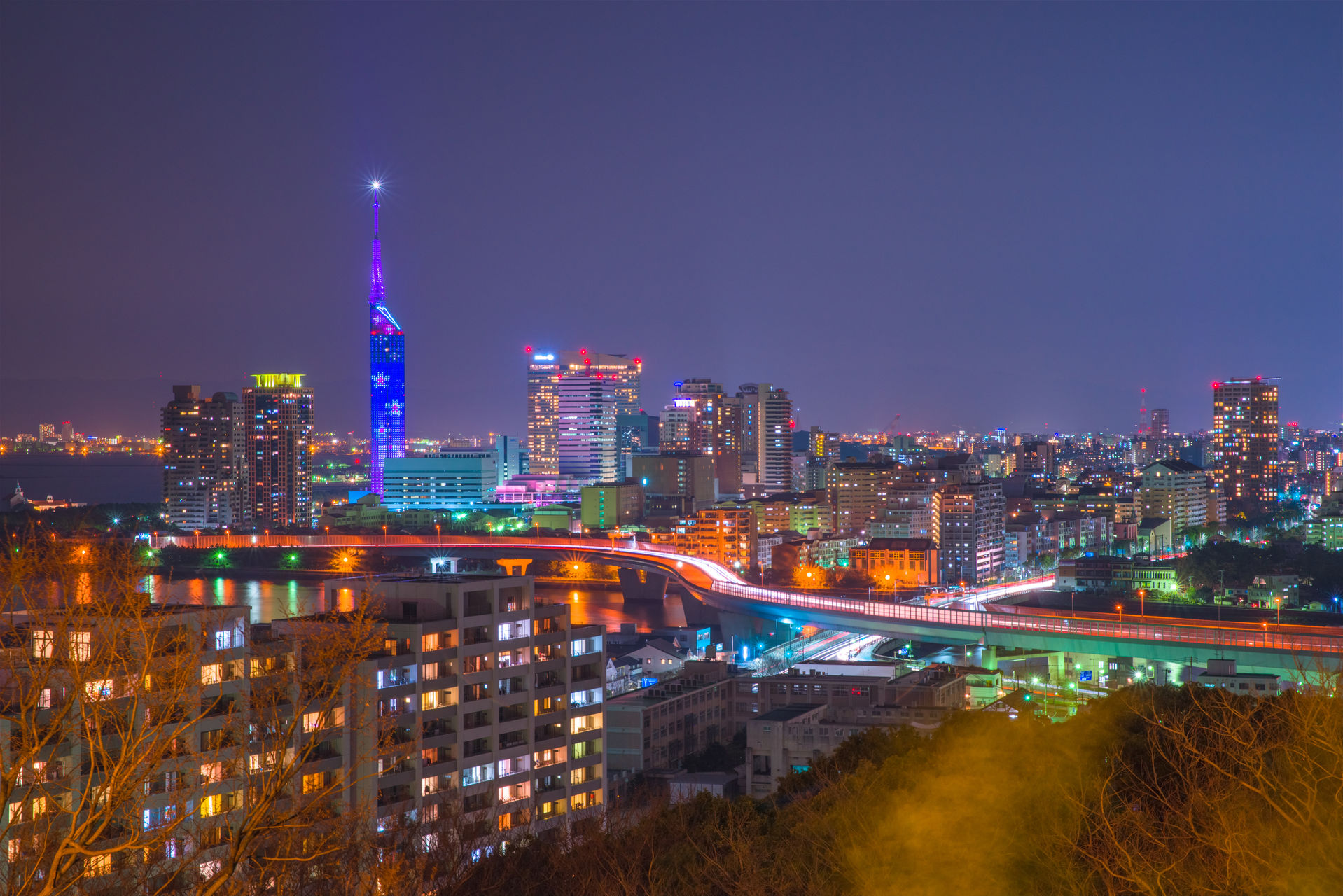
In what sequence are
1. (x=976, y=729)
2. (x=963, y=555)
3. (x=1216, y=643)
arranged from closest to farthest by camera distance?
(x=976, y=729) < (x=1216, y=643) < (x=963, y=555)

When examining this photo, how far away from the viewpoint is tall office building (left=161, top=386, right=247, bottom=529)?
1383 inches

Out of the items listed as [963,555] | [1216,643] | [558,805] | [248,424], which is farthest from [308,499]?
[558,805]

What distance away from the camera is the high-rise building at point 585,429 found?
50531 millimetres

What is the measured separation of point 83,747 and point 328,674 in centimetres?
243

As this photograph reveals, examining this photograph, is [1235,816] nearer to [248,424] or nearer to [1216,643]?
[1216,643]

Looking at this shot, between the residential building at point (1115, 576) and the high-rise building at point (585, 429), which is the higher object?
the high-rise building at point (585, 429)

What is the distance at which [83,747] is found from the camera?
461 centimetres

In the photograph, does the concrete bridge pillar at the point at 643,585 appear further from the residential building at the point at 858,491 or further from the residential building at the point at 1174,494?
the residential building at the point at 1174,494

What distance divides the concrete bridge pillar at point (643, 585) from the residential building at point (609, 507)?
1087 cm

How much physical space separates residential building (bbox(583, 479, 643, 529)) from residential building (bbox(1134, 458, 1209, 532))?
13.1 meters

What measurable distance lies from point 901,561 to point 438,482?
2416cm

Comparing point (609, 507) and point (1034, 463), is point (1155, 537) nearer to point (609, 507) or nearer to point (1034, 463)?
point (609, 507)

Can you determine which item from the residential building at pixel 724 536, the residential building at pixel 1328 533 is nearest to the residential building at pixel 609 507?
the residential building at pixel 724 536

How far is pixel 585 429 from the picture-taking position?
51031 mm
